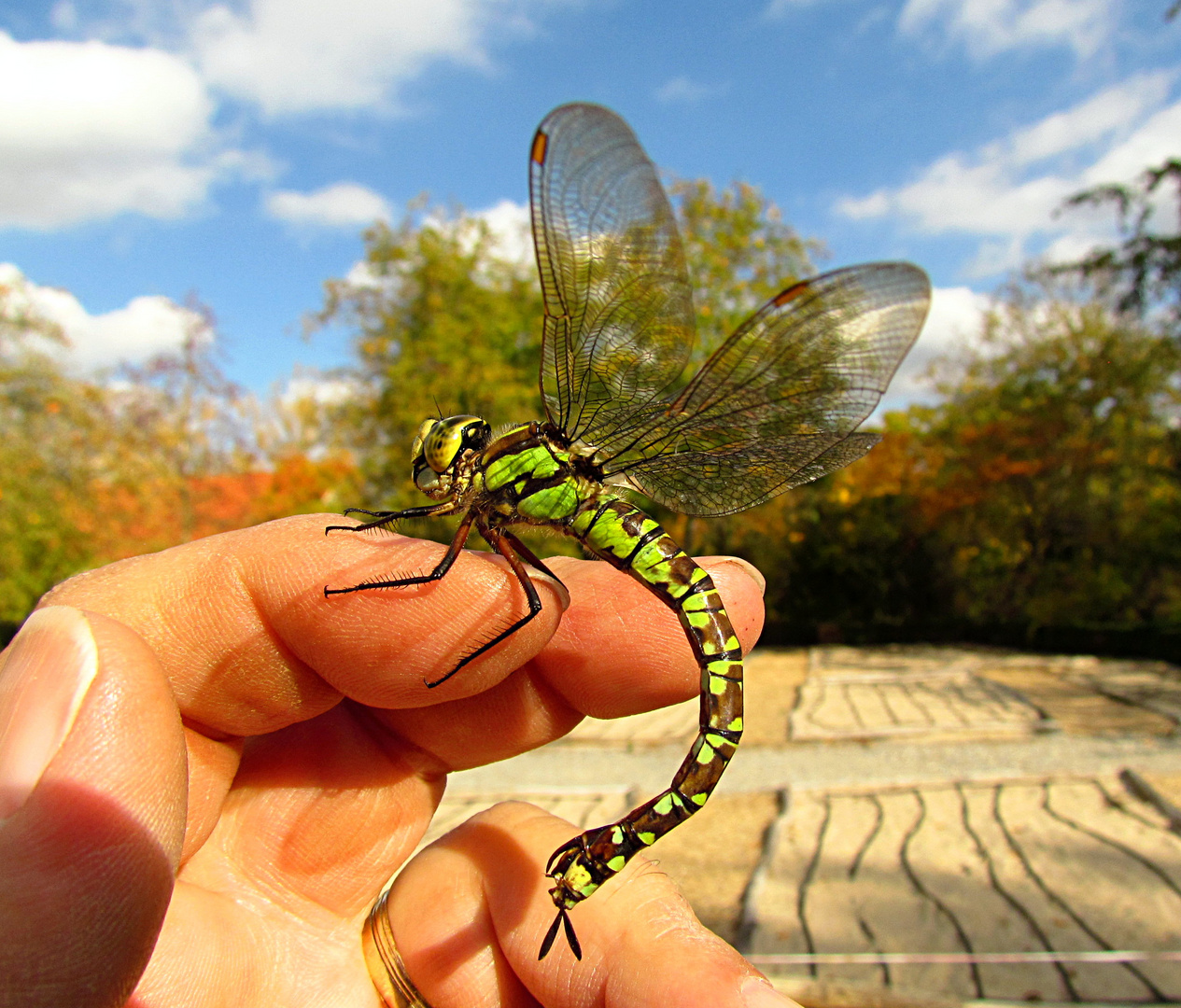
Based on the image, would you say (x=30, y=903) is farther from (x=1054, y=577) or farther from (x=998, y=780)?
(x=1054, y=577)

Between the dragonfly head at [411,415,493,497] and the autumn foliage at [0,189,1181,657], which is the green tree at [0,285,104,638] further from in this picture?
the dragonfly head at [411,415,493,497]

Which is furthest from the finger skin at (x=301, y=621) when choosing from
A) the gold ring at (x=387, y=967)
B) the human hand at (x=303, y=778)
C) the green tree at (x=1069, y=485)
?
the green tree at (x=1069, y=485)

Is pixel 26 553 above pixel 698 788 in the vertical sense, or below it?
below

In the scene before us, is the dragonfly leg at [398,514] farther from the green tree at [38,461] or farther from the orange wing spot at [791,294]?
the green tree at [38,461]

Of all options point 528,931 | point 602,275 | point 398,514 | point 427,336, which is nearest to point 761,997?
point 528,931

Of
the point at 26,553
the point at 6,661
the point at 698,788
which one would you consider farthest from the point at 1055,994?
the point at 26,553
